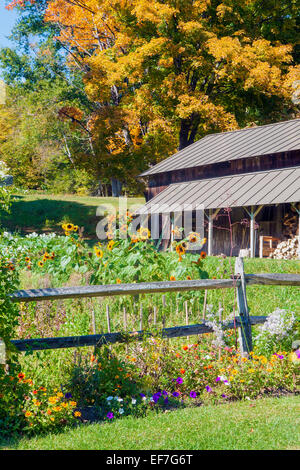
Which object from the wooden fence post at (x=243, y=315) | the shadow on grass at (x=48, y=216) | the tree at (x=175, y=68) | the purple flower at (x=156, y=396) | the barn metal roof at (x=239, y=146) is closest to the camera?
the purple flower at (x=156, y=396)

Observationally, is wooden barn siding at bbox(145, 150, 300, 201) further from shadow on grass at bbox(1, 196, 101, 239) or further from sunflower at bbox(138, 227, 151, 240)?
sunflower at bbox(138, 227, 151, 240)

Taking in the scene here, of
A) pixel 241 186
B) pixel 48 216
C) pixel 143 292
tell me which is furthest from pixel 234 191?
pixel 143 292

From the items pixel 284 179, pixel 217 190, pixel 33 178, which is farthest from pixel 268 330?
pixel 33 178

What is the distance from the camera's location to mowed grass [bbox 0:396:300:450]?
3902mm

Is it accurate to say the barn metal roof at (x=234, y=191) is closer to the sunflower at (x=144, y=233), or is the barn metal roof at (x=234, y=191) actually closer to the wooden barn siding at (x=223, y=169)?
the wooden barn siding at (x=223, y=169)

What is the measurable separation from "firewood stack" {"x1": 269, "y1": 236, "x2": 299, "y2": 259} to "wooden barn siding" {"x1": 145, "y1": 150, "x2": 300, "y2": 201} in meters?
3.01

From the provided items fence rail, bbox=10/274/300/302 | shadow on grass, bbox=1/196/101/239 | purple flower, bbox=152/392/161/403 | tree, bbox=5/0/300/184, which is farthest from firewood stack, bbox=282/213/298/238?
purple flower, bbox=152/392/161/403

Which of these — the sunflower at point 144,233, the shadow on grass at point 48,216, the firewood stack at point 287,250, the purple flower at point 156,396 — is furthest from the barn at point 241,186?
the purple flower at point 156,396

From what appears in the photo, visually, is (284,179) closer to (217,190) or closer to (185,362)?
(217,190)

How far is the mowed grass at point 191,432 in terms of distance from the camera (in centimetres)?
390

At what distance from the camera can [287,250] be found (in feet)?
62.2

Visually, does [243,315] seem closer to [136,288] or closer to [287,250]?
[136,288]

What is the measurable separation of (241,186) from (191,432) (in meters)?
16.5
